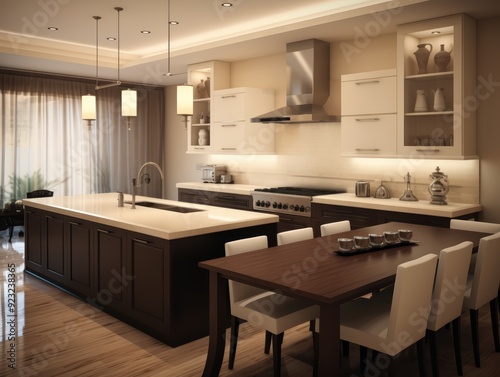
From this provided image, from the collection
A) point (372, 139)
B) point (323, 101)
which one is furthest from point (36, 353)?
point (323, 101)

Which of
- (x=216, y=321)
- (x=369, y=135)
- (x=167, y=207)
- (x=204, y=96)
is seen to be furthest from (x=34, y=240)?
(x=369, y=135)

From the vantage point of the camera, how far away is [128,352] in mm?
3379

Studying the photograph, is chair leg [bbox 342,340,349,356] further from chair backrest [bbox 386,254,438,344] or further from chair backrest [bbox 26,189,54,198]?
chair backrest [bbox 26,189,54,198]

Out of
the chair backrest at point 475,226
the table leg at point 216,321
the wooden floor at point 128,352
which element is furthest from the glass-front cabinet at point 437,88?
the table leg at point 216,321

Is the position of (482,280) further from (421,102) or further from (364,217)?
(421,102)

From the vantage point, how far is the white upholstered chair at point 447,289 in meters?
2.71

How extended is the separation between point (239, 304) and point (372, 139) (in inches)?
109

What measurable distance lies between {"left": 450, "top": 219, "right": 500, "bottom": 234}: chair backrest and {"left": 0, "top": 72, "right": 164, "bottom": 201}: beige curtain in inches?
207

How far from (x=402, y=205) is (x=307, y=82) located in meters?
1.92

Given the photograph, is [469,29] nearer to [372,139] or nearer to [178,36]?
[372,139]

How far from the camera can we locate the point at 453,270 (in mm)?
2777

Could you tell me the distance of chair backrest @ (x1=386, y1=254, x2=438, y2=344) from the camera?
94.0 inches

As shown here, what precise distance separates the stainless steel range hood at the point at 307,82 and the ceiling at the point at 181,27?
0.17 metres

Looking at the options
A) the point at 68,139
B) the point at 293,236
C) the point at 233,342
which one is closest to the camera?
the point at 233,342
